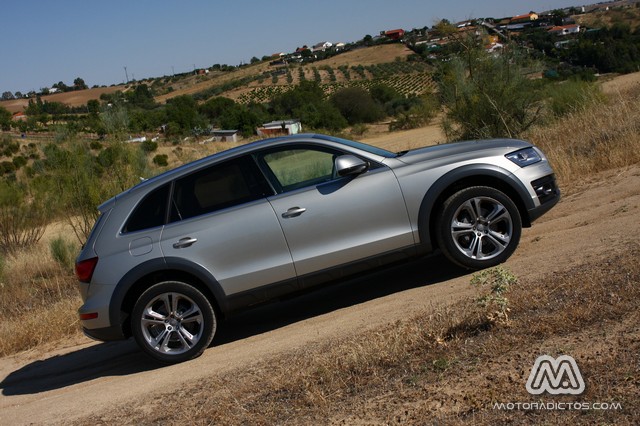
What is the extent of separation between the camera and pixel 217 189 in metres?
6.79

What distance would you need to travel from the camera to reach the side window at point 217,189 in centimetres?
670

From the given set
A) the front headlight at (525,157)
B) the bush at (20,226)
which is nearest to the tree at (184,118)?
the bush at (20,226)

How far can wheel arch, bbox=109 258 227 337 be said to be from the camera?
647cm

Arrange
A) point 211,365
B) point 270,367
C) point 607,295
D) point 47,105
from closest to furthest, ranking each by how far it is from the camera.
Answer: point 607,295 < point 270,367 < point 211,365 < point 47,105

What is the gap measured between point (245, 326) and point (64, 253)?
26.4ft

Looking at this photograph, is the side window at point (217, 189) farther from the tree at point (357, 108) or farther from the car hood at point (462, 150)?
the tree at point (357, 108)

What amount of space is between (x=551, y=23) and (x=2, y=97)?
97432 mm

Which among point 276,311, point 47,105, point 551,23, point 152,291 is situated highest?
point 47,105

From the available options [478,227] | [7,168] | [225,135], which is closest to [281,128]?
[225,135]

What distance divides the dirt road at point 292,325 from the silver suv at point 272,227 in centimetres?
37

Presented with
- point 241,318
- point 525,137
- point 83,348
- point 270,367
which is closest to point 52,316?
point 83,348

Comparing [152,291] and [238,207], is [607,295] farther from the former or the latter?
[152,291]

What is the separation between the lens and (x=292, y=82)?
87625 mm

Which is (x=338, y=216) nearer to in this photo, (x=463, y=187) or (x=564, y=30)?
(x=463, y=187)
